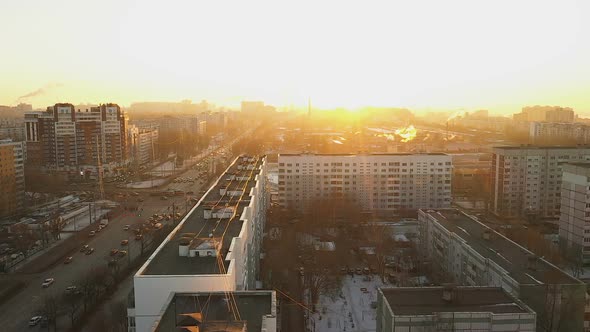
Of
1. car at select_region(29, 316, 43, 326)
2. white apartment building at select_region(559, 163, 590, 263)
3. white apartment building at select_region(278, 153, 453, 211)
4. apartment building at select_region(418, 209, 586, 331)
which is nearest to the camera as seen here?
apartment building at select_region(418, 209, 586, 331)

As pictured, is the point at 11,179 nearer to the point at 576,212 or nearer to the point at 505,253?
the point at 505,253

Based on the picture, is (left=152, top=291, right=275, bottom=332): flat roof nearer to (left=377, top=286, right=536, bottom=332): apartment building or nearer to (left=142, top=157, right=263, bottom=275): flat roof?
(left=142, top=157, right=263, bottom=275): flat roof

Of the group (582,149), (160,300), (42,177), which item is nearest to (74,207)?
(42,177)

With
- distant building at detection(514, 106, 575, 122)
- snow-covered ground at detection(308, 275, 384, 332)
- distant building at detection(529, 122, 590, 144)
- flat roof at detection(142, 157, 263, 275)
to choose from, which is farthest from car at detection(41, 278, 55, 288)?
distant building at detection(514, 106, 575, 122)

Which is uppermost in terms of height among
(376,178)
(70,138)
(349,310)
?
(70,138)

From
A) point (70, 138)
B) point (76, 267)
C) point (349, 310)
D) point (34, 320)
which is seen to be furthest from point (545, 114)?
point (34, 320)
